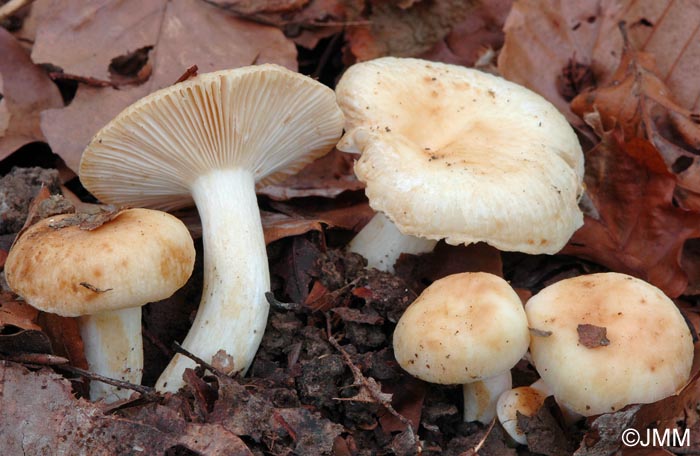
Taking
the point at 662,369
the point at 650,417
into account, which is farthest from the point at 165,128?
the point at 650,417

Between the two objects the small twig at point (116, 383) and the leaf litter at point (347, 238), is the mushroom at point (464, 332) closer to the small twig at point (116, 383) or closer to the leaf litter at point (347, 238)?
the leaf litter at point (347, 238)

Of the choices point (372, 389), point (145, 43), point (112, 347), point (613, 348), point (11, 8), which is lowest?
point (372, 389)

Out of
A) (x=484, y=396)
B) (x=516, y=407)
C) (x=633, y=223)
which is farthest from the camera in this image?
(x=633, y=223)

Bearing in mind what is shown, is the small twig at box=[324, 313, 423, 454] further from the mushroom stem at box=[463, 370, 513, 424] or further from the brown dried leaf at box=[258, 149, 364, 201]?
the brown dried leaf at box=[258, 149, 364, 201]

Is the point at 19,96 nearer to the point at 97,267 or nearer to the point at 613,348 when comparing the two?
the point at 97,267

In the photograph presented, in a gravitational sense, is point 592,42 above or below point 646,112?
above

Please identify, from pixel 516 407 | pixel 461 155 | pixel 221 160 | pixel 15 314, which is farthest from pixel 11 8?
pixel 516 407

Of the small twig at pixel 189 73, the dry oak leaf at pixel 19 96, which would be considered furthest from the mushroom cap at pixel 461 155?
the dry oak leaf at pixel 19 96

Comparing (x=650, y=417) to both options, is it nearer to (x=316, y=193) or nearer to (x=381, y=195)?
(x=381, y=195)

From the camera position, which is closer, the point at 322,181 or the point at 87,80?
the point at 87,80
